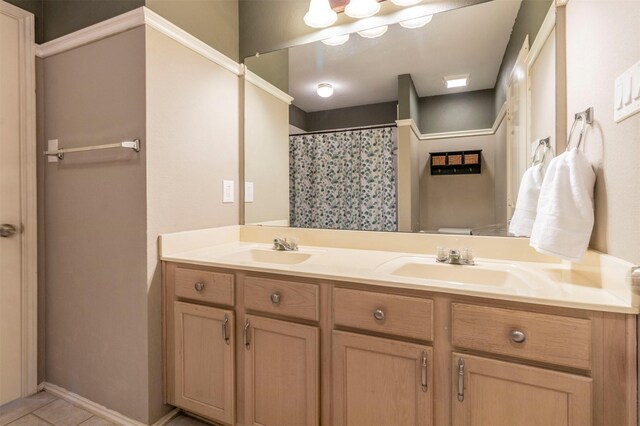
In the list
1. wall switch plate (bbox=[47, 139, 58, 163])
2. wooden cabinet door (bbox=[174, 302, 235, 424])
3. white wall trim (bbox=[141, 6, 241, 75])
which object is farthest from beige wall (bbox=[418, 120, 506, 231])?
wall switch plate (bbox=[47, 139, 58, 163])

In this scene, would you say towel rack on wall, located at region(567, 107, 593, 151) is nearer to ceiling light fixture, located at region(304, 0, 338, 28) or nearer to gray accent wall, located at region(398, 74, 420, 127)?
gray accent wall, located at region(398, 74, 420, 127)

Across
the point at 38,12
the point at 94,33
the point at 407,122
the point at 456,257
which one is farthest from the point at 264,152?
the point at 38,12

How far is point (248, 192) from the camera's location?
6.76 feet

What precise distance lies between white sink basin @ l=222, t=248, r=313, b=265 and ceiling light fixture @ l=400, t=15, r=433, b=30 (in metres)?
1.24

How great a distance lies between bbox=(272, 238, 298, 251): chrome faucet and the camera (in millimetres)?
1788

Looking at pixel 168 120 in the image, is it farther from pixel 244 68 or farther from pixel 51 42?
pixel 51 42

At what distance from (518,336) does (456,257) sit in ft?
1.58

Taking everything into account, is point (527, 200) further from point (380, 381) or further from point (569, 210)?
point (380, 381)

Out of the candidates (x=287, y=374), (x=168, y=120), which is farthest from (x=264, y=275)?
(x=168, y=120)

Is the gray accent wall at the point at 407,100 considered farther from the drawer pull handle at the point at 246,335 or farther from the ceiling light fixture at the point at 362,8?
the drawer pull handle at the point at 246,335

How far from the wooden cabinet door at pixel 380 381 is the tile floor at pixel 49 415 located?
2.79 ft

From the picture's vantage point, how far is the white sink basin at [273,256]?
5.57 feet

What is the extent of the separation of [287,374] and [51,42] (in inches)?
81.1

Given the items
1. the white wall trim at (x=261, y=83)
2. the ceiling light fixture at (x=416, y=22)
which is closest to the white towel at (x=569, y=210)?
the ceiling light fixture at (x=416, y=22)
